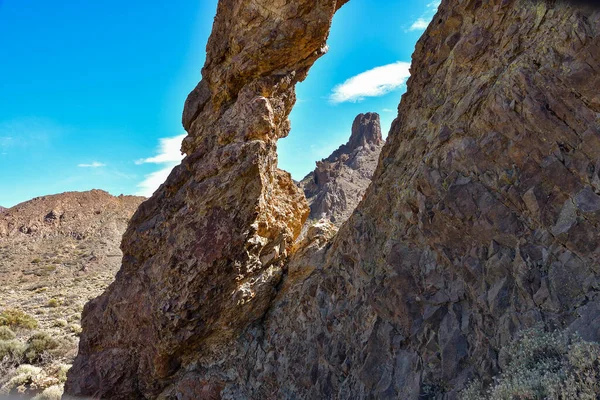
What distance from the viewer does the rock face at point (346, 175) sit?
62938 mm

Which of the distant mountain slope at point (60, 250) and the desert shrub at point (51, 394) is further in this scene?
the distant mountain slope at point (60, 250)

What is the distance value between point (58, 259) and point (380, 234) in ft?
163

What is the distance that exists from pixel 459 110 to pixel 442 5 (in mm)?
2856

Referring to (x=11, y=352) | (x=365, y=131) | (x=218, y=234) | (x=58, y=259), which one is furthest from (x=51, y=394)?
(x=365, y=131)

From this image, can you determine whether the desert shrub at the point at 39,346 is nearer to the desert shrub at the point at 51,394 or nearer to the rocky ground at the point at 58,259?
the rocky ground at the point at 58,259

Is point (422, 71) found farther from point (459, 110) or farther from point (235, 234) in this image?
point (235, 234)

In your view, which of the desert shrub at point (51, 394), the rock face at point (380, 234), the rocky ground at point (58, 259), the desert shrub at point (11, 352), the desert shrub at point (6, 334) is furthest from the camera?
the rocky ground at point (58, 259)

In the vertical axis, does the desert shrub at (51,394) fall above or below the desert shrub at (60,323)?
below

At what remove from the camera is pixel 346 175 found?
7631 centimetres

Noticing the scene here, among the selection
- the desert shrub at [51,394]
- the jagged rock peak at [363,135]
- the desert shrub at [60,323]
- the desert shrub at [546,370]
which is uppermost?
the jagged rock peak at [363,135]

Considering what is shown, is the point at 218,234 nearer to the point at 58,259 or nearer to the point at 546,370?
the point at 546,370

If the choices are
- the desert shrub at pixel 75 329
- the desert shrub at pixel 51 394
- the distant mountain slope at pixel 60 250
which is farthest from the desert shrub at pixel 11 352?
the distant mountain slope at pixel 60 250

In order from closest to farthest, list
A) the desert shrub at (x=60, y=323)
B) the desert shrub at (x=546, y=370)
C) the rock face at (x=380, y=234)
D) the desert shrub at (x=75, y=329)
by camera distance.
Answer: the desert shrub at (x=546, y=370), the rock face at (x=380, y=234), the desert shrub at (x=75, y=329), the desert shrub at (x=60, y=323)

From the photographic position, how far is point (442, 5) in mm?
7570
